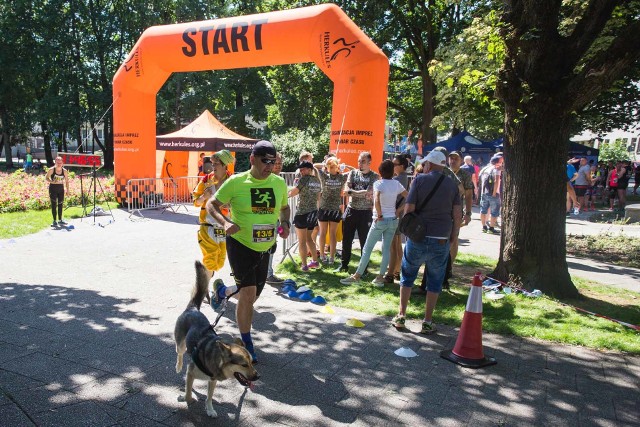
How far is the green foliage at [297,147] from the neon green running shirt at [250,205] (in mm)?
21185

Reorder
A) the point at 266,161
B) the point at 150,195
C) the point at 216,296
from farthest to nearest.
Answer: the point at 150,195
the point at 216,296
the point at 266,161

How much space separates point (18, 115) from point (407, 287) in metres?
39.0

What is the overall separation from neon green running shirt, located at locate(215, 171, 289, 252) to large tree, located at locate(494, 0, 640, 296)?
3805mm

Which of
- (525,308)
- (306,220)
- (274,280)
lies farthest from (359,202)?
(525,308)

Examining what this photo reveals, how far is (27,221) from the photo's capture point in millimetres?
11461

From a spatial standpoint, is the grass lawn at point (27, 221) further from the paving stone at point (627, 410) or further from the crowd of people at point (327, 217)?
the paving stone at point (627, 410)

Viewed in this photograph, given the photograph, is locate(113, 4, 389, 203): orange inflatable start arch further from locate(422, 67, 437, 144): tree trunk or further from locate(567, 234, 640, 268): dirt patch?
locate(422, 67, 437, 144): tree trunk

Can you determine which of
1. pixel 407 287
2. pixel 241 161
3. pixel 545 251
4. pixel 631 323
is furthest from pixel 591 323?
pixel 241 161

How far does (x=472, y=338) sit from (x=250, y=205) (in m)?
2.41

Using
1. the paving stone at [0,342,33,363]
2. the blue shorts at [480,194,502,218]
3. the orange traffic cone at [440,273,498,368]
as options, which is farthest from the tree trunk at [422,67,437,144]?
the paving stone at [0,342,33,363]

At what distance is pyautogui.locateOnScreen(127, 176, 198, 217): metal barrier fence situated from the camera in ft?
45.4

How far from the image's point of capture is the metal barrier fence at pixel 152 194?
13.8m

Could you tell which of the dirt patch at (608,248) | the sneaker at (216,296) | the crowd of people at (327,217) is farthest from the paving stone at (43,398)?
the dirt patch at (608,248)

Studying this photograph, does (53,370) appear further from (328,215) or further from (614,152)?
(614,152)
